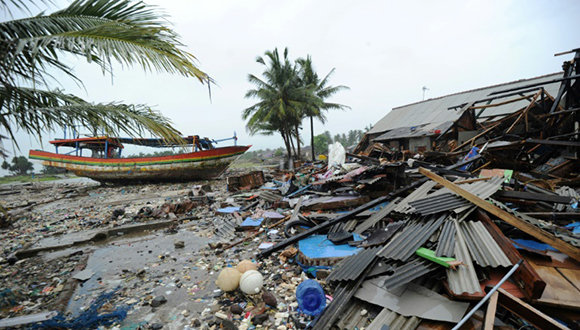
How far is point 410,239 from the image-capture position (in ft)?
8.15

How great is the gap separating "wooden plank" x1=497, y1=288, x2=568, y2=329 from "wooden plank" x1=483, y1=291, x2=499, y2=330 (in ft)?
0.26

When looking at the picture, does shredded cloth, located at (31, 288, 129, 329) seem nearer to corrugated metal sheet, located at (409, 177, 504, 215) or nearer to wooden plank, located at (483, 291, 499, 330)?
wooden plank, located at (483, 291, 499, 330)

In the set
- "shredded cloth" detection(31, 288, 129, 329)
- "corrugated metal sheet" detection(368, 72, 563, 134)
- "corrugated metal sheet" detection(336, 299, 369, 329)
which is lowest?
"shredded cloth" detection(31, 288, 129, 329)

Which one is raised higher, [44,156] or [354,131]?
[354,131]

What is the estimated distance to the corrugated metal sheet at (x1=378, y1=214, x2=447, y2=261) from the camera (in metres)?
2.26

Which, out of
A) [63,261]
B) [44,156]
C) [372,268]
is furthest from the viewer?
[44,156]

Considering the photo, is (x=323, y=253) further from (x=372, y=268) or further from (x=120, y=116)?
(x=120, y=116)

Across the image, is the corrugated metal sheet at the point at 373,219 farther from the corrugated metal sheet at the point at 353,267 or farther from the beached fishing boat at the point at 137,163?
the beached fishing boat at the point at 137,163

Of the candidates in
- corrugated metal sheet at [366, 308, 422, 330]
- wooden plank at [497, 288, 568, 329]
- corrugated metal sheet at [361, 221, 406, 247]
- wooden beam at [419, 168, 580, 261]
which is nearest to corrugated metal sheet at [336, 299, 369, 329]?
corrugated metal sheet at [366, 308, 422, 330]

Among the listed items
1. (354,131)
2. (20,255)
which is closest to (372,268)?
(20,255)

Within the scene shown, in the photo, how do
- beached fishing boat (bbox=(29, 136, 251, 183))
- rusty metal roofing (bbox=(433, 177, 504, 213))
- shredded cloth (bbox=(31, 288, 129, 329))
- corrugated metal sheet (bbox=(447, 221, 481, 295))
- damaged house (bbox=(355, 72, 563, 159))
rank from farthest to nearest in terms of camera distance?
beached fishing boat (bbox=(29, 136, 251, 183)), damaged house (bbox=(355, 72, 563, 159)), rusty metal roofing (bbox=(433, 177, 504, 213)), shredded cloth (bbox=(31, 288, 129, 329)), corrugated metal sheet (bbox=(447, 221, 481, 295))

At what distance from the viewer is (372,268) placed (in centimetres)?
241

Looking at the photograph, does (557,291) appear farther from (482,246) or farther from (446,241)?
(446,241)

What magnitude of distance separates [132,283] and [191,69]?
3049 millimetres
